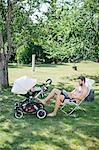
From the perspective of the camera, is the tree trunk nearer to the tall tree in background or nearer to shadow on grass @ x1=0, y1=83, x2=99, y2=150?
the tall tree in background

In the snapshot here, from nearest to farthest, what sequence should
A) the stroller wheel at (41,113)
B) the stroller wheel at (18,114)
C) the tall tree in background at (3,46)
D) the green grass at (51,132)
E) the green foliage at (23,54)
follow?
the green grass at (51,132) < the stroller wheel at (41,113) < the stroller wheel at (18,114) < the tall tree in background at (3,46) < the green foliage at (23,54)

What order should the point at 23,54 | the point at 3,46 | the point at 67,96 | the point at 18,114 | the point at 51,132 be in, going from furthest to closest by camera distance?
the point at 23,54 < the point at 3,46 < the point at 67,96 < the point at 18,114 < the point at 51,132

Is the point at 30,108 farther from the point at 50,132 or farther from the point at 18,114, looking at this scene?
the point at 50,132

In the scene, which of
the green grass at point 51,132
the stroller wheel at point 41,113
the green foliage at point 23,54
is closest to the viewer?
the green grass at point 51,132

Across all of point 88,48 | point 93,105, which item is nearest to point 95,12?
point 88,48

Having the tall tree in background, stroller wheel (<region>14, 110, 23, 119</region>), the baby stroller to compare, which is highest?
the tall tree in background

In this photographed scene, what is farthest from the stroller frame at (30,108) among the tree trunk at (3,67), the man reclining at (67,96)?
the tree trunk at (3,67)

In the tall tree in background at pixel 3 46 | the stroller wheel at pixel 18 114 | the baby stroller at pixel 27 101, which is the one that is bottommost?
the stroller wheel at pixel 18 114

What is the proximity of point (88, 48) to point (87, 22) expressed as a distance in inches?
51.3

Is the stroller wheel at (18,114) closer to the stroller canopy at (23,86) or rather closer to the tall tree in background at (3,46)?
the stroller canopy at (23,86)

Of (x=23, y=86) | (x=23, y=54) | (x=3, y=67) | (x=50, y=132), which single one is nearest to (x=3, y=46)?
(x=3, y=67)

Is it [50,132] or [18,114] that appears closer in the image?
[50,132]

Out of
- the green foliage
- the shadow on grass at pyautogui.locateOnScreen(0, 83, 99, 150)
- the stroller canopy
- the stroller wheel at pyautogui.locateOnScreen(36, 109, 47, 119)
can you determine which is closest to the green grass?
the shadow on grass at pyautogui.locateOnScreen(0, 83, 99, 150)

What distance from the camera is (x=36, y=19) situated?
13227 mm
